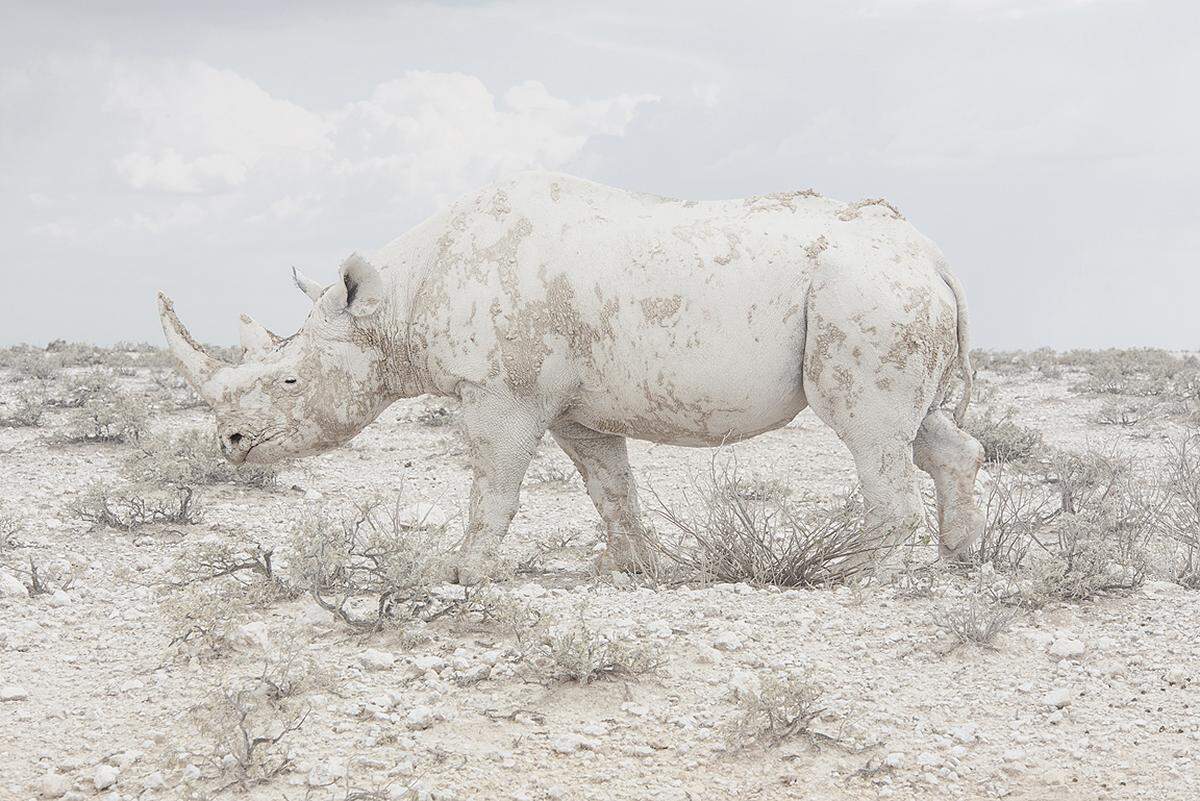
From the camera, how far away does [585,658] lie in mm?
4449

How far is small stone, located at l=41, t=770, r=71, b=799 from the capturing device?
13.2ft

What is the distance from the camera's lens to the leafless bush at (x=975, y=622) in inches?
196

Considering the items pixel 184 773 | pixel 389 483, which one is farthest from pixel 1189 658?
pixel 389 483

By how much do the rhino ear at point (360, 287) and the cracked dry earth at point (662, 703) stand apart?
1827mm

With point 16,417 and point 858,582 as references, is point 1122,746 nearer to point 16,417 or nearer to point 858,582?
point 858,582

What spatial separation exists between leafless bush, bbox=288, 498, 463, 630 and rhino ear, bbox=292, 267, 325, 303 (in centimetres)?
168

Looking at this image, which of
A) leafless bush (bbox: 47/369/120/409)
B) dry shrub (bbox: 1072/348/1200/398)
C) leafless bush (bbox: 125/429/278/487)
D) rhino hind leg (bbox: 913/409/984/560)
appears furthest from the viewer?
dry shrub (bbox: 1072/348/1200/398)

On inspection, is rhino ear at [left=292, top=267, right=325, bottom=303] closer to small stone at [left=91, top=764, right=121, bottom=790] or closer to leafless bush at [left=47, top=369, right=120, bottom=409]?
small stone at [left=91, top=764, right=121, bottom=790]

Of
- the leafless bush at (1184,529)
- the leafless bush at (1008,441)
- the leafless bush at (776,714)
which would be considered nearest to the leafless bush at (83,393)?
the leafless bush at (1008,441)

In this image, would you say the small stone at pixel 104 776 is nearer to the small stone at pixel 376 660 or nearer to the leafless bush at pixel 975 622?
the small stone at pixel 376 660

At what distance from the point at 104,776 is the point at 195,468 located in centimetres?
633

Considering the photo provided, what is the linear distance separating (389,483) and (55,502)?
2.91m

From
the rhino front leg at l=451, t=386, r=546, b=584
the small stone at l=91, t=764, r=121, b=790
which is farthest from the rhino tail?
the small stone at l=91, t=764, r=121, b=790

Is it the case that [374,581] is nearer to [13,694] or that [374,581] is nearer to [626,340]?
[13,694]
